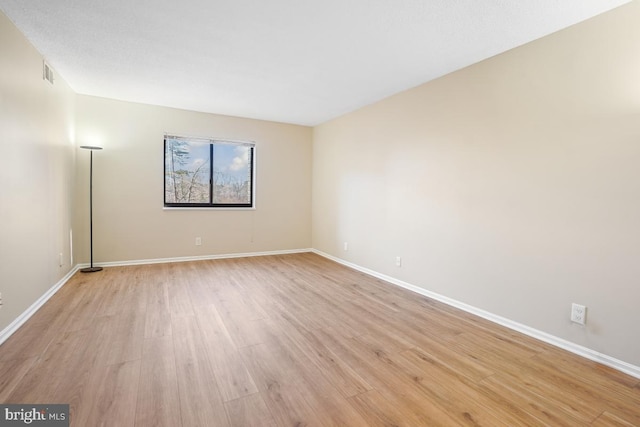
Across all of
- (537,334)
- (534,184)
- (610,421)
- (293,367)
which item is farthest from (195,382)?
(534,184)

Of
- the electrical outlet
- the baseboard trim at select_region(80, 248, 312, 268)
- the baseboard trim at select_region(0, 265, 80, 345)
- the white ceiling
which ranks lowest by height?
the baseboard trim at select_region(0, 265, 80, 345)

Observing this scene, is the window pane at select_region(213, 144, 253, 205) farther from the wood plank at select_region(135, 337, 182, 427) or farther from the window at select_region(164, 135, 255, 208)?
the wood plank at select_region(135, 337, 182, 427)

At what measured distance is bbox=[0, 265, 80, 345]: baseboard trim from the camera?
6.97ft

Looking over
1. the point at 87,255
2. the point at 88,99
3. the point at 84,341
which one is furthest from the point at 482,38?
the point at 87,255

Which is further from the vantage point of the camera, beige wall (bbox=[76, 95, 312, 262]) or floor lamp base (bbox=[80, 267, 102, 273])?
beige wall (bbox=[76, 95, 312, 262])

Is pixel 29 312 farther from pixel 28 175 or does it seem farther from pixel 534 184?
pixel 534 184

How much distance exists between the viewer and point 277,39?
2428mm

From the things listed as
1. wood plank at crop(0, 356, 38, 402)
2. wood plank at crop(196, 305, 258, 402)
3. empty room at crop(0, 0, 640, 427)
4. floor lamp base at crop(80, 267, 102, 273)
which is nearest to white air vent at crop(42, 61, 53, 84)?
empty room at crop(0, 0, 640, 427)

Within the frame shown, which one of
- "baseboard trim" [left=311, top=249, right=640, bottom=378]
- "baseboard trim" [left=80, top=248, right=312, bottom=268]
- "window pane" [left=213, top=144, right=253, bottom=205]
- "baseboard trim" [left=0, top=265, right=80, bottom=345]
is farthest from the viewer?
"window pane" [left=213, top=144, right=253, bottom=205]

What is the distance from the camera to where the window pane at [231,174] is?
4.92m

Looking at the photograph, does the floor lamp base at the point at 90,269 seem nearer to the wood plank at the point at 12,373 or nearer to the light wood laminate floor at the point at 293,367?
the light wood laminate floor at the point at 293,367

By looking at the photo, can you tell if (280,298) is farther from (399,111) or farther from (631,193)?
Result: (631,193)

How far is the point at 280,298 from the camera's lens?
3.07 m

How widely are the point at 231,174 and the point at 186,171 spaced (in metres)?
0.72
